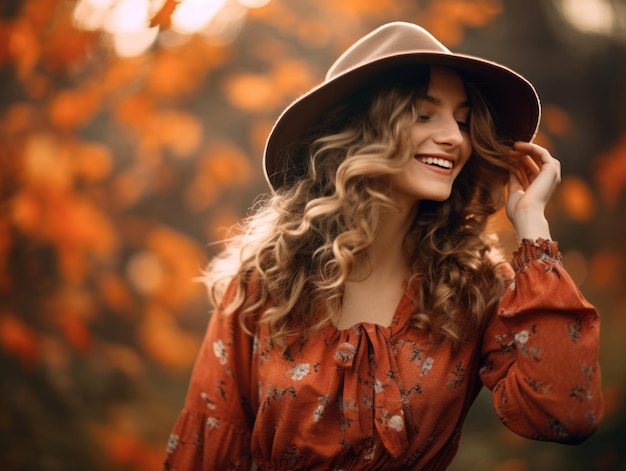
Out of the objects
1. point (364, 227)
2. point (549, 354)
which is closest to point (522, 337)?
point (549, 354)

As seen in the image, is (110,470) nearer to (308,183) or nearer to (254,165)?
(254,165)

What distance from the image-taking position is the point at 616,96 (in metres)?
2.27

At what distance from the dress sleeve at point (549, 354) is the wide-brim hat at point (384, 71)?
36 centimetres

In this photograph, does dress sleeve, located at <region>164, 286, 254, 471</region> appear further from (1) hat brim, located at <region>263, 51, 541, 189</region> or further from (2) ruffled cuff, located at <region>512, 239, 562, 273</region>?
(2) ruffled cuff, located at <region>512, 239, 562, 273</region>

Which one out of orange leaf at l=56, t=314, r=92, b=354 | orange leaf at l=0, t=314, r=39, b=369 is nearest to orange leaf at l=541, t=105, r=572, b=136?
orange leaf at l=56, t=314, r=92, b=354

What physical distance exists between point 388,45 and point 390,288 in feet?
1.86

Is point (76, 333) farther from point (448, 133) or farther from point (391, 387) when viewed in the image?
point (448, 133)

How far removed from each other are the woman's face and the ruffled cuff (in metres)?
0.20

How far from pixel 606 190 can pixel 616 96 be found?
365 mm

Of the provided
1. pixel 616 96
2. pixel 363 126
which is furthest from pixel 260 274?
pixel 616 96

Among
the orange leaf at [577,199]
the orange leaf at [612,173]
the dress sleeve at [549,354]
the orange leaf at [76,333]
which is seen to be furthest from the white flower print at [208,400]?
the orange leaf at [612,173]

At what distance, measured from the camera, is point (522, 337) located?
1.18 meters

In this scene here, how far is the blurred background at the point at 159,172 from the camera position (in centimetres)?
228

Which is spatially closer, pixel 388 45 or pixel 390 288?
pixel 388 45
